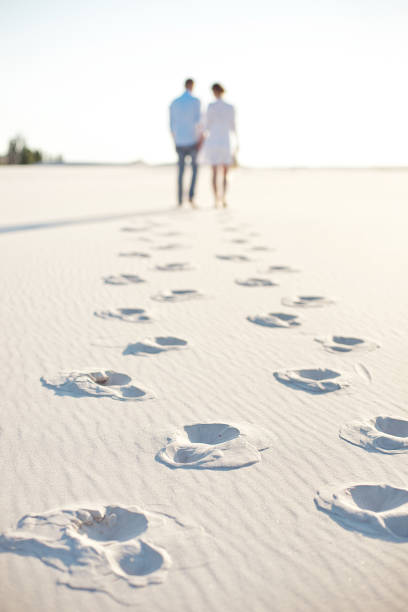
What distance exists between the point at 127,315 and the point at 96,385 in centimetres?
124

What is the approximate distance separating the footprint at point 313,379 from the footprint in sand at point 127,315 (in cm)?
111

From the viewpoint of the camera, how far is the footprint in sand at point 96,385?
2.59 meters

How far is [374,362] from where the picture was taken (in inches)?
122

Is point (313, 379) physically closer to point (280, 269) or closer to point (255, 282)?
point (255, 282)

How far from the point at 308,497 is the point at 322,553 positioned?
0.26m

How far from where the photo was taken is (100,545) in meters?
1.62

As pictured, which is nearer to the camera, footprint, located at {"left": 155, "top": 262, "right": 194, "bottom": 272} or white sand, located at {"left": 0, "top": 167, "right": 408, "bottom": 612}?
white sand, located at {"left": 0, "top": 167, "right": 408, "bottom": 612}

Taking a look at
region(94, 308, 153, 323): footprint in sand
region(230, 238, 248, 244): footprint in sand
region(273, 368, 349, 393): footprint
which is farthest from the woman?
region(273, 368, 349, 393): footprint

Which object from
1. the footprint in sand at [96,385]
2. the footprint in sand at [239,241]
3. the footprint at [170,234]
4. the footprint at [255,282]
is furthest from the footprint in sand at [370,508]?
the footprint at [170,234]

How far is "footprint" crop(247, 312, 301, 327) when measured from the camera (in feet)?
12.3

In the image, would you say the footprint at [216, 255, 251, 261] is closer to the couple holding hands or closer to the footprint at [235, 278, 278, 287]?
the footprint at [235, 278, 278, 287]

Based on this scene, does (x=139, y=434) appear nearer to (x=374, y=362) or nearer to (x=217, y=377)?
(x=217, y=377)

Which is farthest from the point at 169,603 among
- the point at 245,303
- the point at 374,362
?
the point at 245,303

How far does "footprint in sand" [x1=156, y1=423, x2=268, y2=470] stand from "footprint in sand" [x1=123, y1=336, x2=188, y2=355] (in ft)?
3.01
